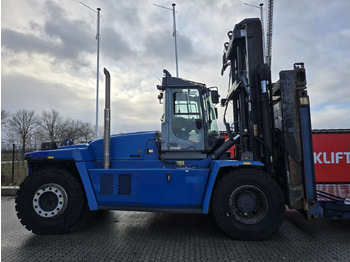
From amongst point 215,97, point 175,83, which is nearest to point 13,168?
point 175,83

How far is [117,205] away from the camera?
509 centimetres

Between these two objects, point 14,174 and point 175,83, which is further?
point 14,174

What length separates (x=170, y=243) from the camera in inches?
177

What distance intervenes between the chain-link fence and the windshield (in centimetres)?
847

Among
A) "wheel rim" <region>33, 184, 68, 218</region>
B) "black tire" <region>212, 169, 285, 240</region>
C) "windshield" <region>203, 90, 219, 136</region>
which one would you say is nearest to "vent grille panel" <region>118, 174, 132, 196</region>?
"wheel rim" <region>33, 184, 68, 218</region>

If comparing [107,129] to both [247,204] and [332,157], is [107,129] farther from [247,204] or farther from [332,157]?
[332,157]

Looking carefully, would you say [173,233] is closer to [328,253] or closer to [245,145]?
[245,145]

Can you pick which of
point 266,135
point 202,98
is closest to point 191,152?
point 202,98

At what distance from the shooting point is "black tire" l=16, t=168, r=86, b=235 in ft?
16.4

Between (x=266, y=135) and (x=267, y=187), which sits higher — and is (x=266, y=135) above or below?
above

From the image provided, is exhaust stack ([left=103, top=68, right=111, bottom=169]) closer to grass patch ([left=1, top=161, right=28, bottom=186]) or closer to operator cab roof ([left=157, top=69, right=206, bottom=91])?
operator cab roof ([left=157, top=69, right=206, bottom=91])

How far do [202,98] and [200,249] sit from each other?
2.81 metres

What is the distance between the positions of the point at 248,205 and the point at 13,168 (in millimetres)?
9824

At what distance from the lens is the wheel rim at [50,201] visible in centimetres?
503
